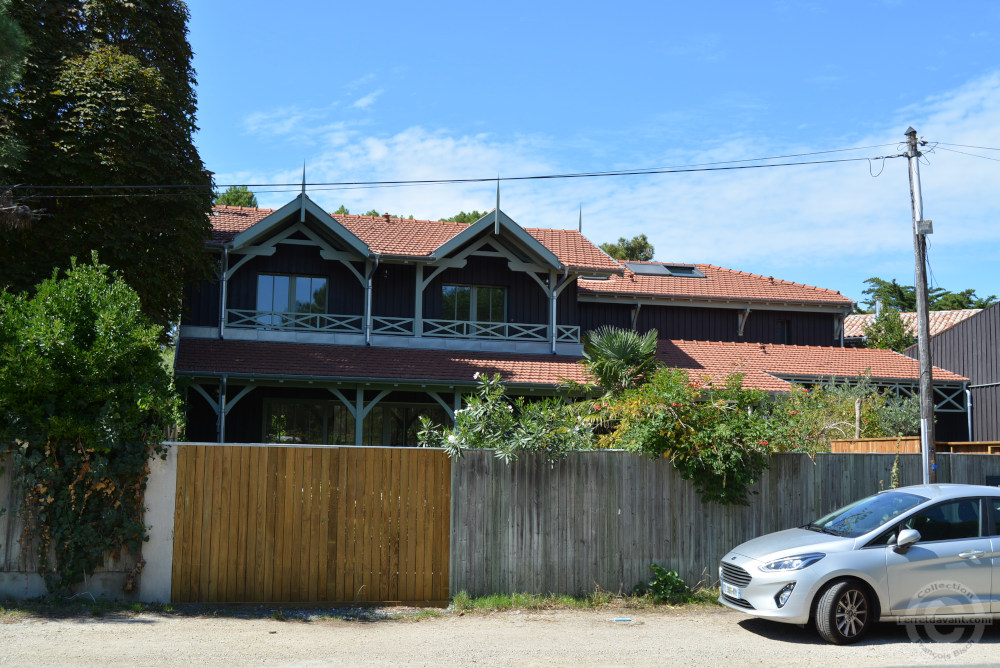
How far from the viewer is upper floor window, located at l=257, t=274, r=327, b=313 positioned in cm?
2266

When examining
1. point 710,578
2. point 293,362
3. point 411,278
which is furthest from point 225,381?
point 710,578

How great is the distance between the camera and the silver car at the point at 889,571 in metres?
8.38

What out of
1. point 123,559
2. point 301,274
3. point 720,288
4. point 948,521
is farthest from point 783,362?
point 123,559

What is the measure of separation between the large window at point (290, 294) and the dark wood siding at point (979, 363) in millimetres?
18744

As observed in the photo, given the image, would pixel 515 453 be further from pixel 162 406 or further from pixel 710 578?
pixel 162 406

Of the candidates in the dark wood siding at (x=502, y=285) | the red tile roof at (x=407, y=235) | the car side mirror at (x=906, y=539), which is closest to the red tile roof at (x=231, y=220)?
the red tile roof at (x=407, y=235)

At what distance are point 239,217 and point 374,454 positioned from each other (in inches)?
629

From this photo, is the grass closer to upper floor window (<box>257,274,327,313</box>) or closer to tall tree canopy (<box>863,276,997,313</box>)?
upper floor window (<box>257,274,327,313</box>)

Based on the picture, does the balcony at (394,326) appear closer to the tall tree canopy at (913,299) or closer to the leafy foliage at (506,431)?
the leafy foliage at (506,431)

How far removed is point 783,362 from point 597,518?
15418 mm

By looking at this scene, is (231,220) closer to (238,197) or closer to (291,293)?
(291,293)

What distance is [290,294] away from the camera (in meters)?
22.8

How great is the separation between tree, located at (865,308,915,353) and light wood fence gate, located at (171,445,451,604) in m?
27.8

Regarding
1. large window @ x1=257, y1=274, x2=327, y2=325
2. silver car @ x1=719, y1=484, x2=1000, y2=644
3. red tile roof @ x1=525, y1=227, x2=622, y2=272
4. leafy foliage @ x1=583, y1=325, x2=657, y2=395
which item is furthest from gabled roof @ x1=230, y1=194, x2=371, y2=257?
silver car @ x1=719, y1=484, x2=1000, y2=644
